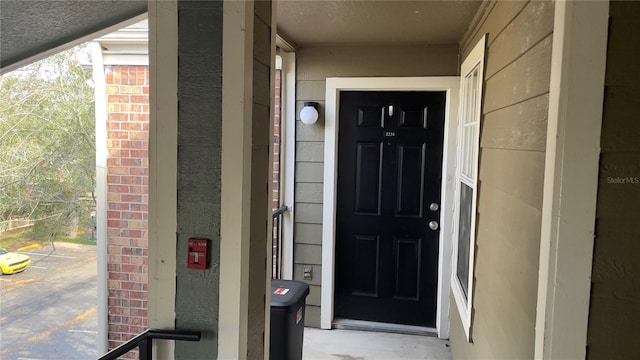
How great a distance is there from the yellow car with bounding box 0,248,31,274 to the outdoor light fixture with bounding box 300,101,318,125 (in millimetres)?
2472

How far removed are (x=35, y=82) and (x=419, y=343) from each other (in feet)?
12.0

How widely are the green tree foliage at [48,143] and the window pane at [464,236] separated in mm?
2857

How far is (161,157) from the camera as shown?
1.34 metres

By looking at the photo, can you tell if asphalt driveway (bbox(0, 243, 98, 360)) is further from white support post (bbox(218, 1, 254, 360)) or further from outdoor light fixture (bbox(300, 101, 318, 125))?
white support post (bbox(218, 1, 254, 360))

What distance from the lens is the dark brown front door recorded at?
11.4ft

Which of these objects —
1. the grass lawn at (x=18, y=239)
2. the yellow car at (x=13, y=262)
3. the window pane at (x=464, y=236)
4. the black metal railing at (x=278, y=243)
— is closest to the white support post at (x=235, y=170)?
the window pane at (x=464, y=236)

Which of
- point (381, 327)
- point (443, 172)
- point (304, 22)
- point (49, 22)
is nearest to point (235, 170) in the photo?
point (49, 22)

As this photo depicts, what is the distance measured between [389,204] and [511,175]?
192cm

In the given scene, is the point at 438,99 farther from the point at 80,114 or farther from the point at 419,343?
the point at 80,114

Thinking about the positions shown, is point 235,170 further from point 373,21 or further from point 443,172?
point 443,172

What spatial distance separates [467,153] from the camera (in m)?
2.87

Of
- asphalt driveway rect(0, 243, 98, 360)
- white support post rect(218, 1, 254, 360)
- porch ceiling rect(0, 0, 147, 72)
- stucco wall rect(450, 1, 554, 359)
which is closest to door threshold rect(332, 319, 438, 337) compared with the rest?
stucco wall rect(450, 1, 554, 359)

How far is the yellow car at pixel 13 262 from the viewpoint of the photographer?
11.1 ft

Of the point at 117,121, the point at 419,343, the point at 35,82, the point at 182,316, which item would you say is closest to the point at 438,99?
the point at 419,343
